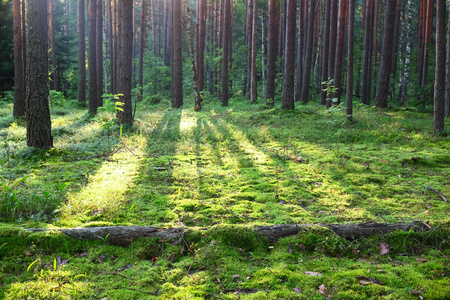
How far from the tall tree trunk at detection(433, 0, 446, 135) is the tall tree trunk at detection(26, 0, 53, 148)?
10.3 metres

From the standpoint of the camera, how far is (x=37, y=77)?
6.95m

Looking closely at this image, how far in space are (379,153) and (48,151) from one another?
7967 millimetres

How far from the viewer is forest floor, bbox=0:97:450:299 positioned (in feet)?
9.61

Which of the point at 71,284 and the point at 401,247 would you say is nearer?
the point at 71,284

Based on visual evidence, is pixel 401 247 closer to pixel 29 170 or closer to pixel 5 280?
pixel 5 280

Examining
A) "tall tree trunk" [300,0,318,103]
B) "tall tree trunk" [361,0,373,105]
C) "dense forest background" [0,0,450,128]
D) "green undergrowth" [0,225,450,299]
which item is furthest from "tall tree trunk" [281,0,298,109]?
"green undergrowth" [0,225,450,299]

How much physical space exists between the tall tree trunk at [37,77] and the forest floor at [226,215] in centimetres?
48

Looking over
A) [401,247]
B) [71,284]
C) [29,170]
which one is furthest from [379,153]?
[29,170]

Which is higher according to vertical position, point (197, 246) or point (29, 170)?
point (29, 170)

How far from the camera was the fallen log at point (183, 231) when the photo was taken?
3.60 m

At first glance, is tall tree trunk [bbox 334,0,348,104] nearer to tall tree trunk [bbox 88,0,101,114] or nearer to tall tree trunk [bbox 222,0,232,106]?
tall tree trunk [bbox 222,0,232,106]

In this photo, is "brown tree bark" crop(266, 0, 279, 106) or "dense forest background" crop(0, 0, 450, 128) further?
"brown tree bark" crop(266, 0, 279, 106)

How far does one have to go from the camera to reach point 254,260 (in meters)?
3.45

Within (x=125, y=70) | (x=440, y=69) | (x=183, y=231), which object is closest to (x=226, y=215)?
(x=183, y=231)
